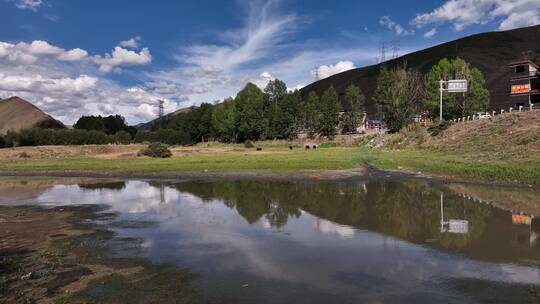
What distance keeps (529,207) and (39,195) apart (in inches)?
1308

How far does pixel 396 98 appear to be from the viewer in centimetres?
9694

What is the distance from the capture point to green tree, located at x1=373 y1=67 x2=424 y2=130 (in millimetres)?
95875

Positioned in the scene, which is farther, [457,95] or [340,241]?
[457,95]

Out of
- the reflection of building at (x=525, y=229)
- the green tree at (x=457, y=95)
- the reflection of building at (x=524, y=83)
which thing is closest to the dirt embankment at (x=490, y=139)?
the reflection of building at (x=525, y=229)

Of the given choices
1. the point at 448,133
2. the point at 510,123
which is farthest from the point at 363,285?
the point at 448,133

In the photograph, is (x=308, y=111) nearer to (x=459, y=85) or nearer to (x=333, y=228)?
(x=459, y=85)

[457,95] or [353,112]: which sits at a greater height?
[457,95]

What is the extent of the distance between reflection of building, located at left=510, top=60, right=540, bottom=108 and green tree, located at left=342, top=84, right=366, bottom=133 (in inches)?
1713

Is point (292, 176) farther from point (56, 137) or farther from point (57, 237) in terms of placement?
point (56, 137)

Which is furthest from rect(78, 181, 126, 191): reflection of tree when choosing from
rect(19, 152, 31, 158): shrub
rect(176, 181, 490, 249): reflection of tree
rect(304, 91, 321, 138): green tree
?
rect(304, 91, 321, 138): green tree

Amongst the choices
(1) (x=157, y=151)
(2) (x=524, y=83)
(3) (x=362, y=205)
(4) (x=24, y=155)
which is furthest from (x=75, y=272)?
(2) (x=524, y=83)

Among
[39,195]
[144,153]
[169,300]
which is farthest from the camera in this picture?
[144,153]

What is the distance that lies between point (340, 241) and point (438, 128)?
2254 inches

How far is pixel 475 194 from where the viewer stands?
27.6 metres
